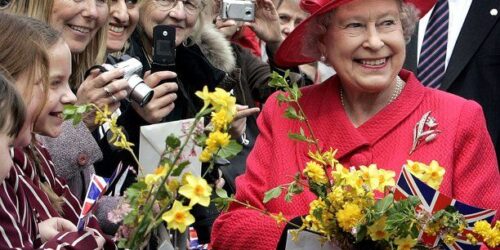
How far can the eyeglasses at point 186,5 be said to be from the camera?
20.7 feet

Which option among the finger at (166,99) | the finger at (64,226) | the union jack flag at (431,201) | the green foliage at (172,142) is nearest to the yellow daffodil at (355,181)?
the union jack flag at (431,201)

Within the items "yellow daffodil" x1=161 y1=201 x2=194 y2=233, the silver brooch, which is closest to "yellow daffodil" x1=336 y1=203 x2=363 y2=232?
"yellow daffodil" x1=161 y1=201 x2=194 y2=233

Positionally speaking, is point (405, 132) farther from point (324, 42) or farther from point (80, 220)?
point (80, 220)

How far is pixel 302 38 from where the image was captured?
5.13 m

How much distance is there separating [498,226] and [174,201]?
106 centimetres

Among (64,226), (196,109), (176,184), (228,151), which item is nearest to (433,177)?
(228,151)

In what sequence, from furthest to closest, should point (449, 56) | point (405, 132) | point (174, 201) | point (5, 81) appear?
point (449, 56) < point (405, 132) < point (5, 81) < point (174, 201)

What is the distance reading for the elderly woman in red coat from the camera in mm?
4680

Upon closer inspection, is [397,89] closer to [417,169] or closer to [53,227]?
[417,169]

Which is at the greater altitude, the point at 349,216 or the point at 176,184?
the point at 176,184

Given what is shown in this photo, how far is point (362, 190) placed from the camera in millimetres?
3875

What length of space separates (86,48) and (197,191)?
2.23 meters

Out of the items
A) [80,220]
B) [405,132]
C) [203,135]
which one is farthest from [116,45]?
[203,135]

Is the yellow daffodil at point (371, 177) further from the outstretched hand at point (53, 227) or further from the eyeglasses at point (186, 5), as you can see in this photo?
the eyeglasses at point (186, 5)
